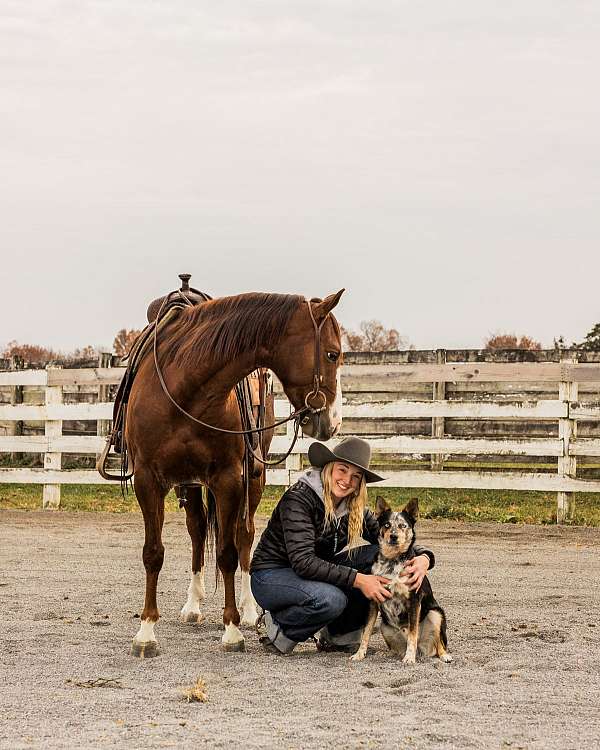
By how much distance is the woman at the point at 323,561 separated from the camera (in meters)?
5.23

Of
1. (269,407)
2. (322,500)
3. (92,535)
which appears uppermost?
(269,407)

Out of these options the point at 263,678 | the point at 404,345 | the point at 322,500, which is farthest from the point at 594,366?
the point at 404,345

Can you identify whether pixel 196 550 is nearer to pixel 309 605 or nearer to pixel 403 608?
pixel 309 605

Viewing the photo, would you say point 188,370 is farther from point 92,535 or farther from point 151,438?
point 92,535

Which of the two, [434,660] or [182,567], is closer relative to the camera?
[434,660]

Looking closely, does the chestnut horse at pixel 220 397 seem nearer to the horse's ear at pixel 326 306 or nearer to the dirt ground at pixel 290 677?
the horse's ear at pixel 326 306

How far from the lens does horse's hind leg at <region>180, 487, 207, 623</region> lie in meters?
6.22

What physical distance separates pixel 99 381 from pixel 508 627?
26.2 ft

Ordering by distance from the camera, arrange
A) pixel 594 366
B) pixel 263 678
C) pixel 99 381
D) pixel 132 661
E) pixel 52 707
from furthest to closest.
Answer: pixel 99 381, pixel 594 366, pixel 132 661, pixel 263 678, pixel 52 707

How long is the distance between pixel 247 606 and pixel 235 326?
6.17 feet

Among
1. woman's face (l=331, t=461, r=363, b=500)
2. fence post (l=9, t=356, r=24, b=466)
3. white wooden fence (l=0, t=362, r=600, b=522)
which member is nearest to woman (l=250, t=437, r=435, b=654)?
woman's face (l=331, t=461, r=363, b=500)

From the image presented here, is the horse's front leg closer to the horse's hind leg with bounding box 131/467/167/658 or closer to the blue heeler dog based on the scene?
the horse's hind leg with bounding box 131/467/167/658

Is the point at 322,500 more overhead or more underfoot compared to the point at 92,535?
more overhead

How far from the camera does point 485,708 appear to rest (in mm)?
4172
